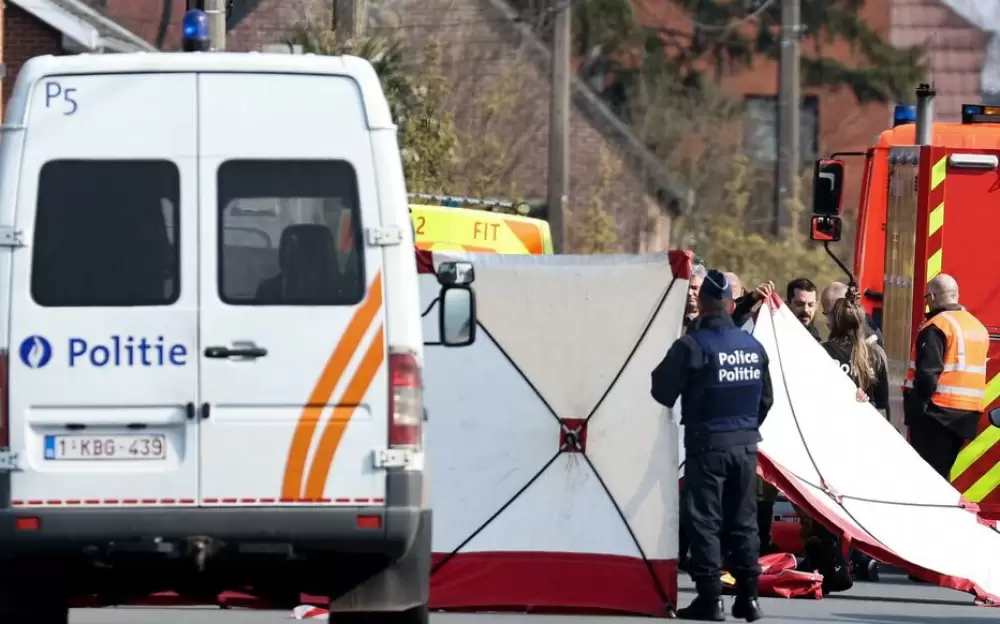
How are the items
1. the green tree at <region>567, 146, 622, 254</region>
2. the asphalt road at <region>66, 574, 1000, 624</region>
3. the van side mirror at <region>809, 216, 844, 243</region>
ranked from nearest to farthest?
the asphalt road at <region>66, 574, 1000, 624</region>
the van side mirror at <region>809, 216, 844, 243</region>
the green tree at <region>567, 146, 622, 254</region>

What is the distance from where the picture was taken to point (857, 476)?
1245 cm

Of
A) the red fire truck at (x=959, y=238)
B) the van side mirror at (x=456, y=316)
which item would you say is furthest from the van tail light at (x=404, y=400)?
the red fire truck at (x=959, y=238)

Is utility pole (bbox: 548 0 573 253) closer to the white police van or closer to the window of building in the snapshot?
the window of building

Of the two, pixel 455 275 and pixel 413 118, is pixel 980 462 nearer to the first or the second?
pixel 455 275

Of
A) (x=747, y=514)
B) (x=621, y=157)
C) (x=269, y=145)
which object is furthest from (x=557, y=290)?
(x=621, y=157)

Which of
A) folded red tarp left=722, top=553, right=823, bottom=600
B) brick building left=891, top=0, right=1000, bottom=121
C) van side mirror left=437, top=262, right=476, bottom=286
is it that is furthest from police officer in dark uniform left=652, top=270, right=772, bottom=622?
brick building left=891, top=0, right=1000, bottom=121

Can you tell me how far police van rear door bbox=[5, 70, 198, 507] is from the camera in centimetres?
820

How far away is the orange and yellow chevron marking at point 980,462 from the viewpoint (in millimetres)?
14445

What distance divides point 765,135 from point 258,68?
3734cm

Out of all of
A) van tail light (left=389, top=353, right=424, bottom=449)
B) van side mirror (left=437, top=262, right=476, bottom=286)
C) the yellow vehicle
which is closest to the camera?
van tail light (left=389, top=353, right=424, bottom=449)

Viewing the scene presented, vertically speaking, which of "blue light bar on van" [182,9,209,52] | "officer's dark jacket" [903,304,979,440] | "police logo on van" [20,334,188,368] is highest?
"blue light bar on van" [182,9,209,52]

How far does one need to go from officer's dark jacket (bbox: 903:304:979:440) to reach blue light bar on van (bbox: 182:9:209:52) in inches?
244

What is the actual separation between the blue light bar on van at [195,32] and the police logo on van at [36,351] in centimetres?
137

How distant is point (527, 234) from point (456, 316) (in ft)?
25.7
